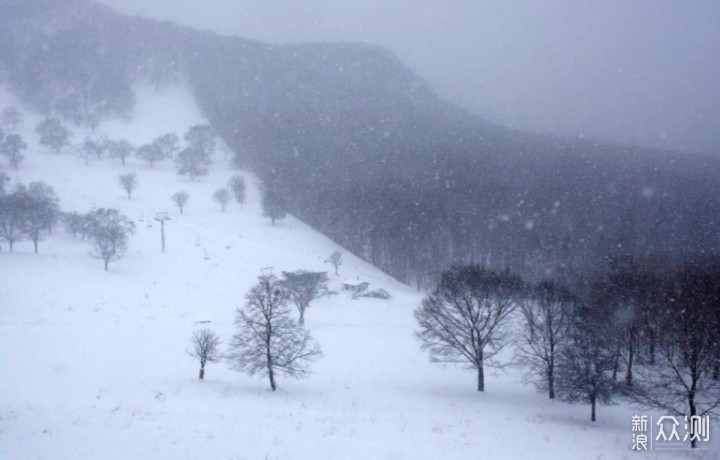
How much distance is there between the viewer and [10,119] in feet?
347

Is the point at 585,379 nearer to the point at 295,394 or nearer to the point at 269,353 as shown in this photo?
the point at 295,394

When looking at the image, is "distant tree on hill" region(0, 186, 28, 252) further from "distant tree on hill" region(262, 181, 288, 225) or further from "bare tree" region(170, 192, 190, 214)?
"distant tree on hill" region(262, 181, 288, 225)

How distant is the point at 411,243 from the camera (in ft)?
237

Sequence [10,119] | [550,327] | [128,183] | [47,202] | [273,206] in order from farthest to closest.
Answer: [10,119] → [273,206] → [128,183] → [47,202] → [550,327]

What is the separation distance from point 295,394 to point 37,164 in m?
93.4

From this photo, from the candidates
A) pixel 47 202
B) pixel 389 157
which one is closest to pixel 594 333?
pixel 47 202

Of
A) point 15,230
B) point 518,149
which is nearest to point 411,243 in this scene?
point 15,230

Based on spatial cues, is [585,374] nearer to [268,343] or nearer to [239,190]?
[268,343]

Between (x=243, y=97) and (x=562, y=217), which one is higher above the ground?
(x=243, y=97)

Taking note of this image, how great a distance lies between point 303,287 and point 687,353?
115 feet

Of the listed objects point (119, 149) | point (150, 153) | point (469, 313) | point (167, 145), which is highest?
point (167, 145)

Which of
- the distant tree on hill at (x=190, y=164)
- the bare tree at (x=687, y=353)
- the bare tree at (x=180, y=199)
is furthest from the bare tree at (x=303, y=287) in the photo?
the distant tree on hill at (x=190, y=164)

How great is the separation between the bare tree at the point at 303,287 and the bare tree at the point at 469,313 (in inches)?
701

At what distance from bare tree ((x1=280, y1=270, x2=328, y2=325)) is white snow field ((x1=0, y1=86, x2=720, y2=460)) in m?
1.84
